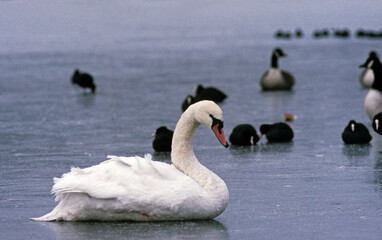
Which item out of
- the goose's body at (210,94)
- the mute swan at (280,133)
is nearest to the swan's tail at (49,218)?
the mute swan at (280,133)

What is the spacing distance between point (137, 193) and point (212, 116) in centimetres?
97

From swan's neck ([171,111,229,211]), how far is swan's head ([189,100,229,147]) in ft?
0.38

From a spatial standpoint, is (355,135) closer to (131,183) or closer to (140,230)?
(131,183)

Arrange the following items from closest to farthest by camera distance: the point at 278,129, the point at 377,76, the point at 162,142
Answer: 1. the point at 162,142
2. the point at 278,129
3. the point at 377,76

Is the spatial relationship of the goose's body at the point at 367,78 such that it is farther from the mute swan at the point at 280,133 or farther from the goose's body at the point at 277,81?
the mute swan at the point at 280,133

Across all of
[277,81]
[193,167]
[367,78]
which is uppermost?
[367,78]

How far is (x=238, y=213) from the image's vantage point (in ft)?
22.7

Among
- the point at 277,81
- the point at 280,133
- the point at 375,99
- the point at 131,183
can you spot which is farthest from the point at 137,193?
the point at 277,81

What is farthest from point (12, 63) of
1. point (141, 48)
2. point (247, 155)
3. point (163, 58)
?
point (247, 155)

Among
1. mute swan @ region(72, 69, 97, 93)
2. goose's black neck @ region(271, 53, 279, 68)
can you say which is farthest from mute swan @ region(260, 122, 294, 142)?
goose's black neck @ region(271, 53, 279, 68)

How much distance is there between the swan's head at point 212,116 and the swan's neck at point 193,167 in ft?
0.38

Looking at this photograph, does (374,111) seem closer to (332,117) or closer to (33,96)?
(332,117)

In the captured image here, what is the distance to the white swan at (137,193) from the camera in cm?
649

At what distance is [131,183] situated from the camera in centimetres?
654
